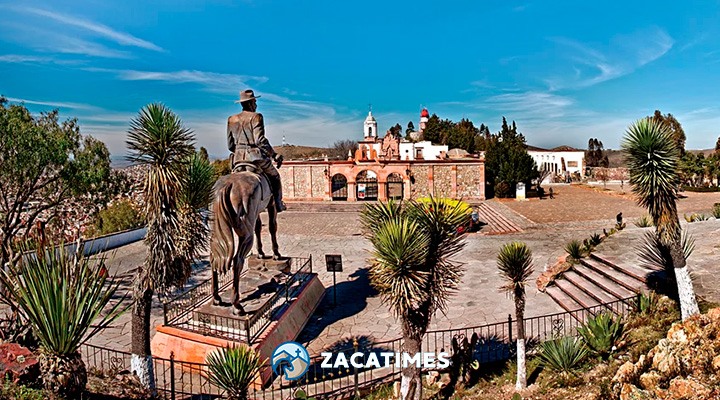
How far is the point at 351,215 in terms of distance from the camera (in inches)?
1166

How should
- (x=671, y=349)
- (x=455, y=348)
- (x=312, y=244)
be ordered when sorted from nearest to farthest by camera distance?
(x=671, y=349)
(x=455, y=348)
(x=312, y=244)

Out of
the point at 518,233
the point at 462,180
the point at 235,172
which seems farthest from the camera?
the point at 462,180

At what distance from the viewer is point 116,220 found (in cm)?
1973

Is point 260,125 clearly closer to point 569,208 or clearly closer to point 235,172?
point 235,172

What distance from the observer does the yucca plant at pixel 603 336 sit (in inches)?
257

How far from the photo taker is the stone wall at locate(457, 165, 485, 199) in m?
35.5

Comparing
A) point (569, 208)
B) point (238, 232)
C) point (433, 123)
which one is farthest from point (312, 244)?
point (433, 123)

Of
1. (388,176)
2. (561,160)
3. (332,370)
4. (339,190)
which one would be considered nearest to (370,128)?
(339,190)

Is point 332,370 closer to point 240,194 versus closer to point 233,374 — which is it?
point 233,374

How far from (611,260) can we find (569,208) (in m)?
17.7

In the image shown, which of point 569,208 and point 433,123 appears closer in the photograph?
point 569,208

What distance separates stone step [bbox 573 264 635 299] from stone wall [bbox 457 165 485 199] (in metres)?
24.4

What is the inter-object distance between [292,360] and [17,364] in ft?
11.4

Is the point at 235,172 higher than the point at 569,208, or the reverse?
the point at 235,172
